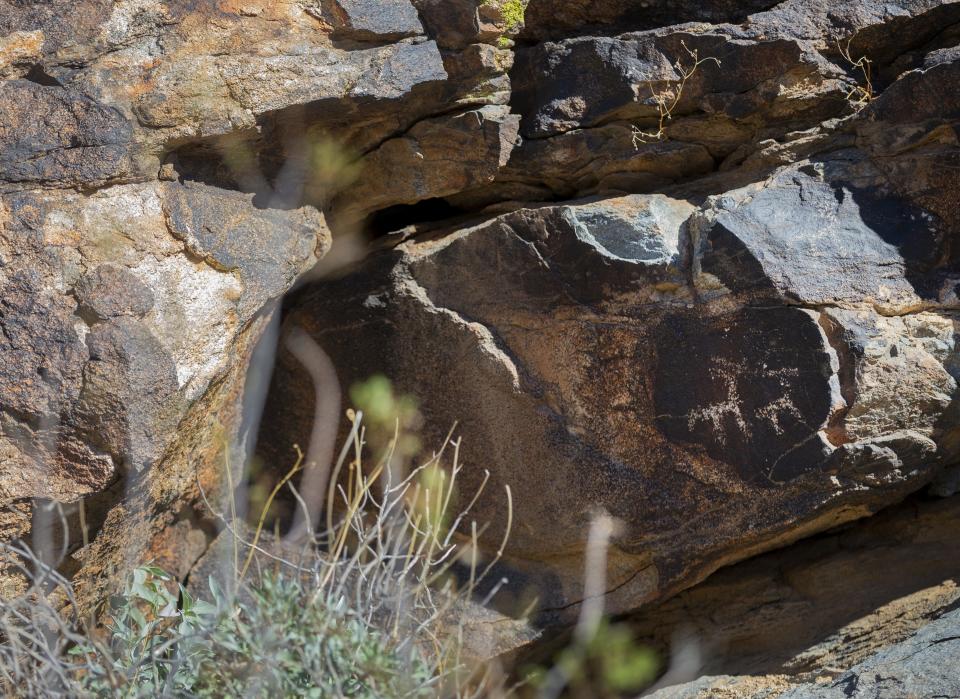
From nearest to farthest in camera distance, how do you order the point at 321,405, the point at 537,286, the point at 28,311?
the point at 28,311 < the point at 537,286 < the point at 321,405

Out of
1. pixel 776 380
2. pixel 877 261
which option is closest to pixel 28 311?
pixel 776 380

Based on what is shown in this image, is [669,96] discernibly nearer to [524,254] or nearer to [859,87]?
[859,87]

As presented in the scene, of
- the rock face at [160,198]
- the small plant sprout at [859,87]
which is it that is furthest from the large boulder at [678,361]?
the rock face at [160,198]

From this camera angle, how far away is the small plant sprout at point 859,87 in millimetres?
3131

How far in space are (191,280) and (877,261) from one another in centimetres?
201

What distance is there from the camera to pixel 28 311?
253 centimetres

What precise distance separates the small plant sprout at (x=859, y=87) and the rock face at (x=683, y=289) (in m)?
0.01

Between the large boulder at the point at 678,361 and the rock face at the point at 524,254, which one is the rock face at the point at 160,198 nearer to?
the rock face at the point at 524,254

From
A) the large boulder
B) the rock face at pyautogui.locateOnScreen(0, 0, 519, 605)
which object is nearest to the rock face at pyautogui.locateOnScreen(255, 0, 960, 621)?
the large boulder

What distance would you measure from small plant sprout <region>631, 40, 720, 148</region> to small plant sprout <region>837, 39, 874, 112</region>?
1.34 ft

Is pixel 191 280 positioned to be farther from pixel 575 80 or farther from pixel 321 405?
pixel 575 80

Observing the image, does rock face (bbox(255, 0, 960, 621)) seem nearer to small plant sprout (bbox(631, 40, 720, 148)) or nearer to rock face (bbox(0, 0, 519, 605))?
small plant sprout (bbox(631, 40, 720, 148))

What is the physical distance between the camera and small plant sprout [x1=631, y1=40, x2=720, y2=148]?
3.16m

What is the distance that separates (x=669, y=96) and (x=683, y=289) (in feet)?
2.18
